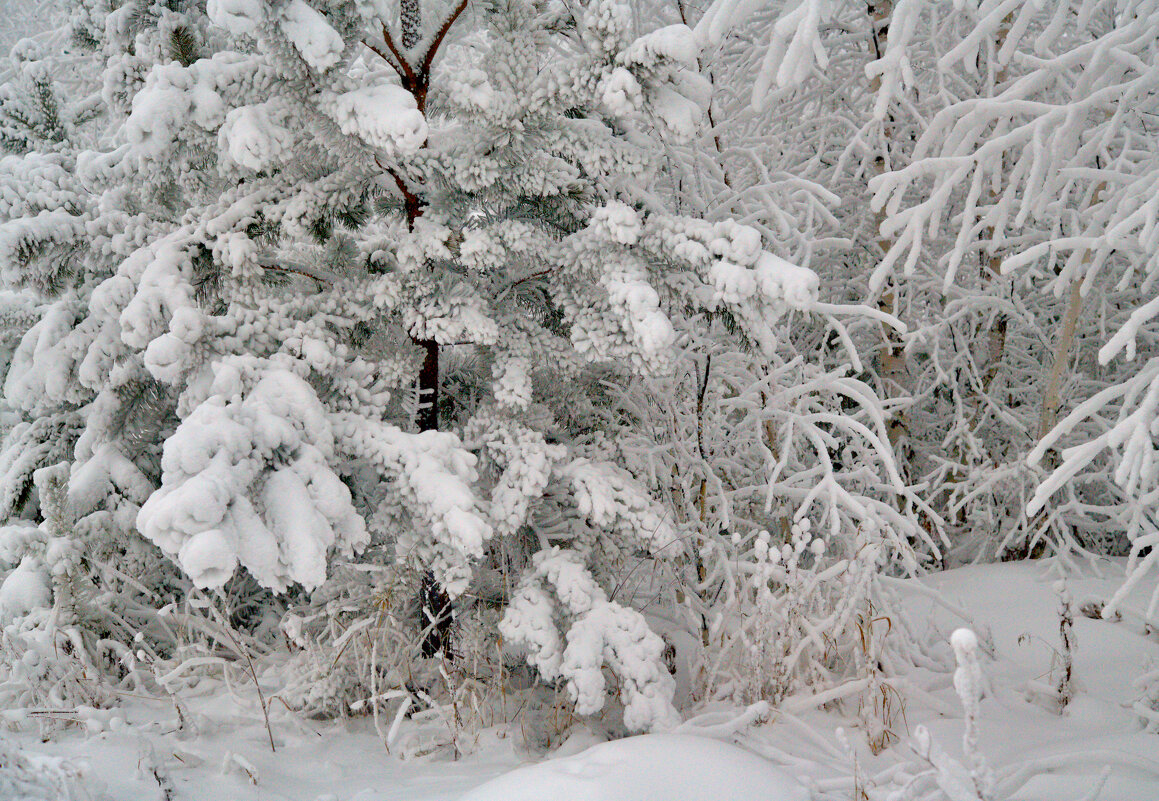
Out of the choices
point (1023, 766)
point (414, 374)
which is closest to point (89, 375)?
point (414, 374)

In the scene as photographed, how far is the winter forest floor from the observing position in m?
1.93

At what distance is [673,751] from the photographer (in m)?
1.98

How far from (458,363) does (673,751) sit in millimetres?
1924

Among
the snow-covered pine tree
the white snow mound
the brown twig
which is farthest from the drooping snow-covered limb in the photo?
the brown twig

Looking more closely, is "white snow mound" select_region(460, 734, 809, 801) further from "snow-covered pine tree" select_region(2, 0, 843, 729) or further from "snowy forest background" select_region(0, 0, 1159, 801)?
"snow-covered pine tree" select_region(2, 0, 843, 729)

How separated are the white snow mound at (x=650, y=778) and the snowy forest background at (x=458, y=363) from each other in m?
0.29

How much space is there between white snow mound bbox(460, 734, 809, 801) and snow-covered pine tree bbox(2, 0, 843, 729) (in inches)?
15.2

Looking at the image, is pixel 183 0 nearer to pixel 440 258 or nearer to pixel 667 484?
pixel 440 258

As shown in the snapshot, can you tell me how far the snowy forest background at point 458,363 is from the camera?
7.18ft

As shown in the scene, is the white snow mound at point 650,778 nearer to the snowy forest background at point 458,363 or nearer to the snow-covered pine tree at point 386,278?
the snowy forest background at point 458,363

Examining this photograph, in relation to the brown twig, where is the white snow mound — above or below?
below

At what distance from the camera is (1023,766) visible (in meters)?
2.20

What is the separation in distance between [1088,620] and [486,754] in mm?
3200

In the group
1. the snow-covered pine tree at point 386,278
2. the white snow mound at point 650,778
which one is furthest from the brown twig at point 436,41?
the white snow mound at point 650,778
